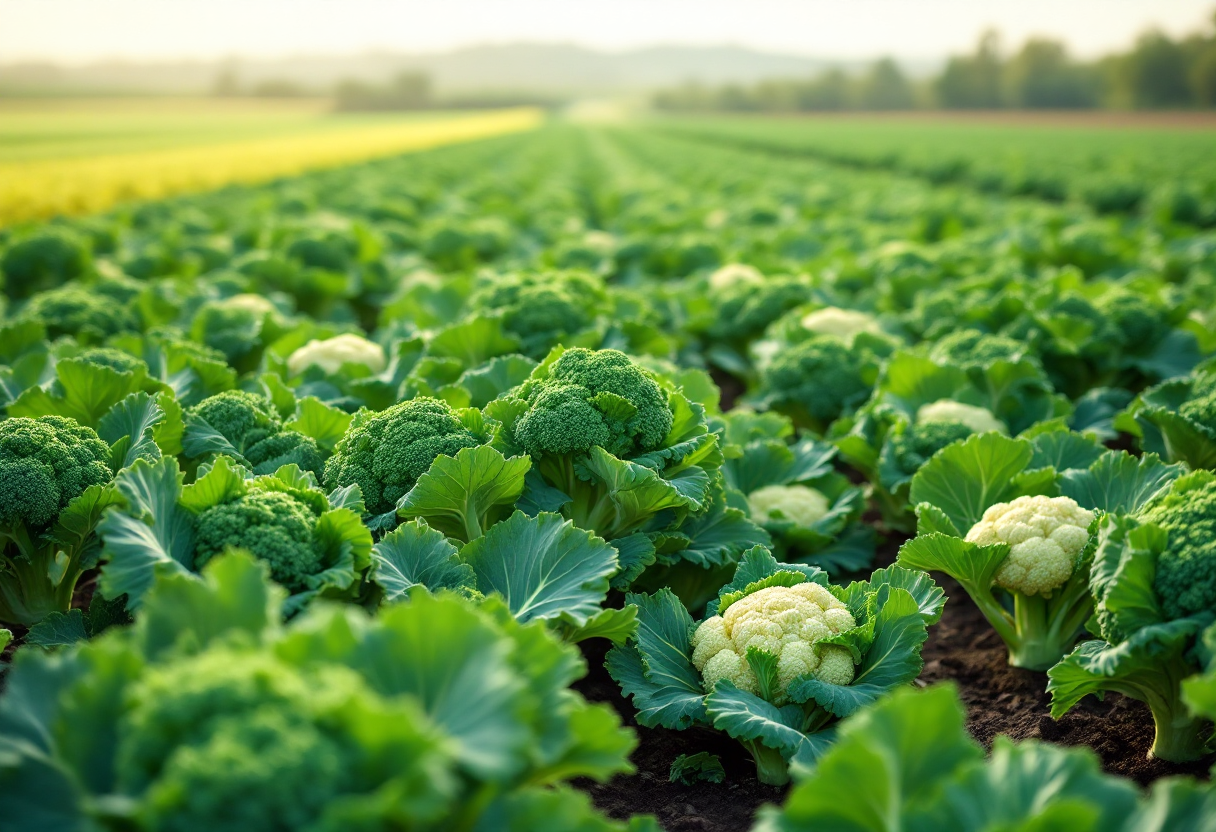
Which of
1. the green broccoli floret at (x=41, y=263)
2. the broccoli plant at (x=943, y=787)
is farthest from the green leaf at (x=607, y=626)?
the green broccoli floret at (x=41, y=263)

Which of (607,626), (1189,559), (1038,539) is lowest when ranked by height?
(607,626)

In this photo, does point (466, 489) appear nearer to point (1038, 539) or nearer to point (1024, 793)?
point (1024, 793)

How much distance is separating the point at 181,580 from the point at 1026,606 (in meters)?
3.51

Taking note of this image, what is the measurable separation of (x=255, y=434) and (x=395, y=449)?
3.15 feet

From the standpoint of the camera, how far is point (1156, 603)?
2.89 m

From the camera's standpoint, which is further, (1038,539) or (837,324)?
(837,324)

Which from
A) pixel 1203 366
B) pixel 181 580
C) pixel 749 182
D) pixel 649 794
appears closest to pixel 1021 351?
pixel 1203 366

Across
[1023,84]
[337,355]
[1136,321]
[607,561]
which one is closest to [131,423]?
[337,355]

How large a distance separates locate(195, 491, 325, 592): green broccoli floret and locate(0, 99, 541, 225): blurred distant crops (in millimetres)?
12506

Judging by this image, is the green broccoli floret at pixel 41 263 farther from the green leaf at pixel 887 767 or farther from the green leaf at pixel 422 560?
the green leaf at pixel 887 767

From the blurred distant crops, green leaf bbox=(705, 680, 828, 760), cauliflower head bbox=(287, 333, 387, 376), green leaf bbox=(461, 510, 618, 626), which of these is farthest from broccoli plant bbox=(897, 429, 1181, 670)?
the blurred distant crops

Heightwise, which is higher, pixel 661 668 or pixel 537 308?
pixel 537 308

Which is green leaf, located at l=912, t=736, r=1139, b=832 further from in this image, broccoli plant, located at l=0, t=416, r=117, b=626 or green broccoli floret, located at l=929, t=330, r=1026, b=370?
green broccoli floret, located at l=929, t=330, r=1026, b=370

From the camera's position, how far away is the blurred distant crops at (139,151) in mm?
14695
